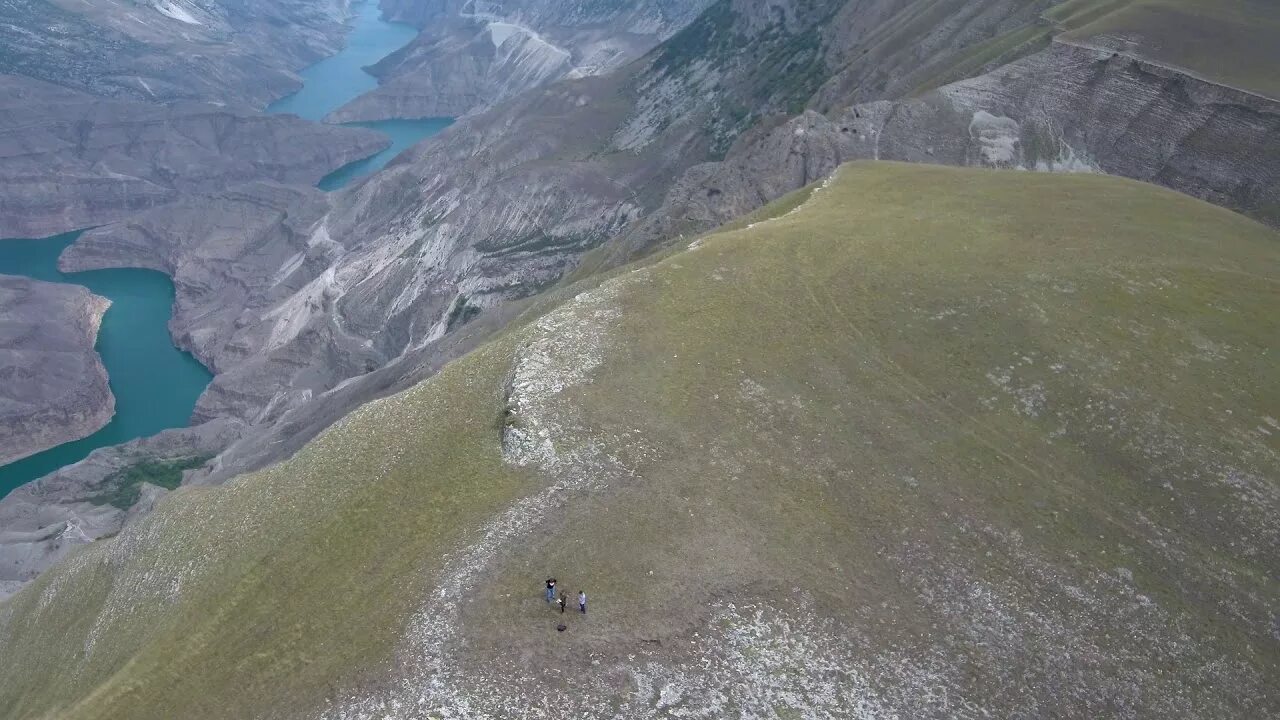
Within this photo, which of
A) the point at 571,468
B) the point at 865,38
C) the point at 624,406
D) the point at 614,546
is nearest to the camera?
the point at 614,546

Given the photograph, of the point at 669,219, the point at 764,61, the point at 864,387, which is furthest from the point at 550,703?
the point at 764,61

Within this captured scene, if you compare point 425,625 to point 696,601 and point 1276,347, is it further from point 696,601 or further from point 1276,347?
Answer: point 1276,347

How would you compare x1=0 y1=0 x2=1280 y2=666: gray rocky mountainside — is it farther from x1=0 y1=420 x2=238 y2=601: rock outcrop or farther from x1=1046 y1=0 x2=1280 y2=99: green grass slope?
x1=0 y1=420 x2=238 y2=601: rock outcrop

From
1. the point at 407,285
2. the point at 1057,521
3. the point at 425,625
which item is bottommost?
the point at 407,285

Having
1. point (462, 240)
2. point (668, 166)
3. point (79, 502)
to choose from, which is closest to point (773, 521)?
point (79, 502)

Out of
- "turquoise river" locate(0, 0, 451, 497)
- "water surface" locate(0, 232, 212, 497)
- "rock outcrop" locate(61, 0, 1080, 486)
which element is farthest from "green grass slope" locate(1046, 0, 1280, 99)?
"turquoise river" locate(0, 0, 451, 497)

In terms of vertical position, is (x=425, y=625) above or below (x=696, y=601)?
above

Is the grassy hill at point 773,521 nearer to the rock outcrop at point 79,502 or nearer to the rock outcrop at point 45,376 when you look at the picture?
the rock outcrop at point 79,502

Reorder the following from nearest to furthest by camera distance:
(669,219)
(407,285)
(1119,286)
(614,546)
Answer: (614,546) → (1119,286) → (669,219) → (407,285)
